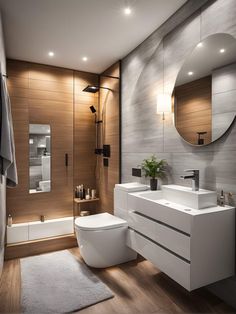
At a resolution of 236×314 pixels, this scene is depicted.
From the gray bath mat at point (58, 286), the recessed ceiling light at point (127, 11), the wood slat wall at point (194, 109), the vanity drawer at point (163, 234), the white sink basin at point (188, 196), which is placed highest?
the recessed ceiling light at point (127, 11)

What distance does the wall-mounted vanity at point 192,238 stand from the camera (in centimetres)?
159

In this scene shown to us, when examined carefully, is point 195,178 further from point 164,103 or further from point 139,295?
point 139,295

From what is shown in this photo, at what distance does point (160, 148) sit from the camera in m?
2.53

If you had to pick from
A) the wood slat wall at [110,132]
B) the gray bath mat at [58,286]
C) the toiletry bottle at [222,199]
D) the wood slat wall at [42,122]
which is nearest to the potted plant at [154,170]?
the toiletry bottle at [222,199]

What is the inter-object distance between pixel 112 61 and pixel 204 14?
167 cm

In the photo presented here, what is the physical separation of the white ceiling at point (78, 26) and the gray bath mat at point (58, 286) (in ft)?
8.99

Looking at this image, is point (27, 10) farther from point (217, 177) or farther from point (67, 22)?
point (217, 177)

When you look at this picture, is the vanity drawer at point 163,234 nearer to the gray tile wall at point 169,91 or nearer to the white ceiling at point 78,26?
the gray tile wall at point 169,91

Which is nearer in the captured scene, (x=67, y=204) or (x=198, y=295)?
(x=198, y=295)

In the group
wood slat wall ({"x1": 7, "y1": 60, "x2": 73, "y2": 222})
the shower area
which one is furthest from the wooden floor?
wood slat wall ({"x1": 7, "y1": 60, "x2": 73, "y2": 222})

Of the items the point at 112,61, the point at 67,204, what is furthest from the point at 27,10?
the point at 67,204

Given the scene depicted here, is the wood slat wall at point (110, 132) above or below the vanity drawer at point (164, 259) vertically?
above

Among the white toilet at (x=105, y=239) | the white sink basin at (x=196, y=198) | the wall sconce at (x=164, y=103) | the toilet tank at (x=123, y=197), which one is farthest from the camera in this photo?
the toilet tank at (x=123, y=197)

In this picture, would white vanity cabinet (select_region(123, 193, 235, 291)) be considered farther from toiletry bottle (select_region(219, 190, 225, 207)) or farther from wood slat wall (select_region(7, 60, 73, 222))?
wood slat wall (select_region(7, 60, 73, 222))
